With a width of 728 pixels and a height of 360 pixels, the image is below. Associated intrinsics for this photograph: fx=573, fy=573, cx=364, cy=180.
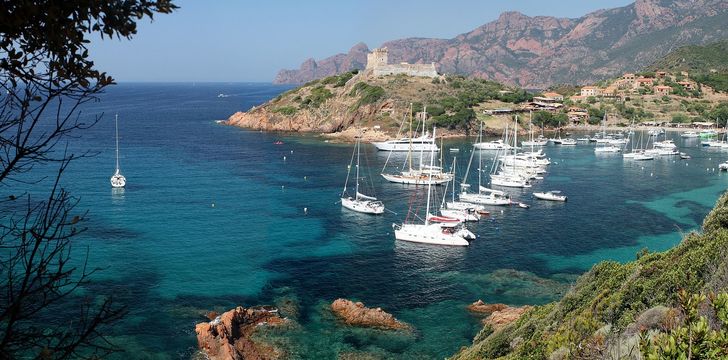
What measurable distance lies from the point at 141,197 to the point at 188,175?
1159 cm

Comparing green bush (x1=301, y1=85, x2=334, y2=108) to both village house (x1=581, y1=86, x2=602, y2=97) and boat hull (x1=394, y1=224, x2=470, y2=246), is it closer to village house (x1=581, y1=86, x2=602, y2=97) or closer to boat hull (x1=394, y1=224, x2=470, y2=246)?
village house (x1=581, y1=86, x2=602, y2=97)

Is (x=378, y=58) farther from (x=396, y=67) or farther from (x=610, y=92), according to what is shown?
(x=610, y=92)

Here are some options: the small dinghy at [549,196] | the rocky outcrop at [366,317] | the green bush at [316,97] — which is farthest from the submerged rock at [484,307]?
the green bush at [316,97]

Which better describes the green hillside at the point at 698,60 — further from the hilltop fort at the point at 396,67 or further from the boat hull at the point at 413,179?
the boat hull at the point at 413,179

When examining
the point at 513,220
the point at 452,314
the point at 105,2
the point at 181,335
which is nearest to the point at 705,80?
the point at 513,220

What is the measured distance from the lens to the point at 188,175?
6331 centimetres

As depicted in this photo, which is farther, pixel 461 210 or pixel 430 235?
pixel 461 210

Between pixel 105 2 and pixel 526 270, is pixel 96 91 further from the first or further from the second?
pixel 526 270

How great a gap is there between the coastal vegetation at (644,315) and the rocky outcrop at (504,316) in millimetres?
3033

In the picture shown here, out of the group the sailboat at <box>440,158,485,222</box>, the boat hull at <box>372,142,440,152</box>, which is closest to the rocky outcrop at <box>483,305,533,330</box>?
the sailboat at <box>440,158,485,222</box>

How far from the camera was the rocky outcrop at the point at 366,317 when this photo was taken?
26.8m

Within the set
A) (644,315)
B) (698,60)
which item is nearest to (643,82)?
(698,60)

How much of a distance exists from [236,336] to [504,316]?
1240cm

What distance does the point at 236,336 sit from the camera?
82.2 ft
